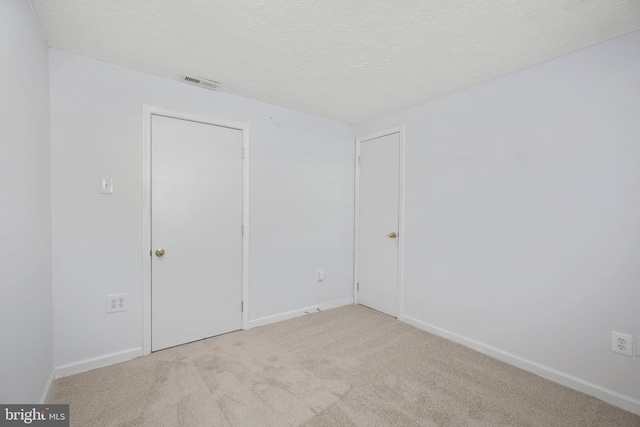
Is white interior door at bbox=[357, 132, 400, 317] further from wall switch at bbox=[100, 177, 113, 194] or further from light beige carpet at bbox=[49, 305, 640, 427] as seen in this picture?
wall switch at bbox=[100, 177, 113, 194]

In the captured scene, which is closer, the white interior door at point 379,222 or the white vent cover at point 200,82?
the white vent cover at point 200,82

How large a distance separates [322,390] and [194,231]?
1.74 metres

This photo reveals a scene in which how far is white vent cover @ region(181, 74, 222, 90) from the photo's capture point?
2.46 meters

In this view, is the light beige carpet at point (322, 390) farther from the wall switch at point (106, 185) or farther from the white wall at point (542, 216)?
the wall switch at point (106, 185)

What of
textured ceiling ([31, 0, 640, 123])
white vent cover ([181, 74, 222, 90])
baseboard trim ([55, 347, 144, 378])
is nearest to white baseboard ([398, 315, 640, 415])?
textured ceiling ([31, 0, 640, 123])

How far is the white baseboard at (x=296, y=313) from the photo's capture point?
303cm

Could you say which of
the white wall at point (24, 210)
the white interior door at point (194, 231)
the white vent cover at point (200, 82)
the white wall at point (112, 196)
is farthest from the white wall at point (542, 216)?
Result: the white wall at point (24, 210)

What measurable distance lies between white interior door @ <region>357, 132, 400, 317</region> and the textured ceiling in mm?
991

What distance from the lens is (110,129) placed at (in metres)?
2.24

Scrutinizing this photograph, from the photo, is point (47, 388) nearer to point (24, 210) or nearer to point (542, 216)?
point (24, 210)

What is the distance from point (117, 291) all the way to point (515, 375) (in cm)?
320

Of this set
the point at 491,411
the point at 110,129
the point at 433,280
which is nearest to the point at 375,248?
the point at 433,280

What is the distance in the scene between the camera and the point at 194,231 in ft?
Answer: 8.63

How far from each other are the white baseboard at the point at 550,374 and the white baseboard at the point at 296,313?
1148 millimetres
